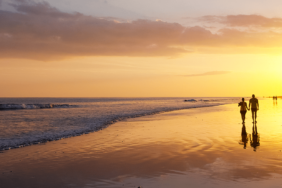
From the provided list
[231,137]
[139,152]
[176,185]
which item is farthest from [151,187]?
[231,137]

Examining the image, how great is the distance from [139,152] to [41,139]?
754 centimetres

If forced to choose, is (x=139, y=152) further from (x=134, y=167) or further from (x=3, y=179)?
(x=3, y=179)

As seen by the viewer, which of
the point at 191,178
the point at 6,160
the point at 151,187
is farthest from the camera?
the point at 6,160

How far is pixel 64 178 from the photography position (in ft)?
24.4

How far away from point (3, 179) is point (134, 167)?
4199 mm

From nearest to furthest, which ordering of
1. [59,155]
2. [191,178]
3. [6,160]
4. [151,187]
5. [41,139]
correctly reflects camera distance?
[151,187] → [191,178] → [6,160] → [59,155] → [41,139]

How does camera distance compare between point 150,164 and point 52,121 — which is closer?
point 150,164

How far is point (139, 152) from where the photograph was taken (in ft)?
34.9

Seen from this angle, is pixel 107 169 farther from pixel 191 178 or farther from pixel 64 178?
pixel 191 178

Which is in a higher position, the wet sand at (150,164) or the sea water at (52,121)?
the wet sand at (150,164)

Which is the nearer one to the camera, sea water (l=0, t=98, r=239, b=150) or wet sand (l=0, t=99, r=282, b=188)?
wet sand (l=0, t=99, r=282, b=188)

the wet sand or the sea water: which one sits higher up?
the wet sand

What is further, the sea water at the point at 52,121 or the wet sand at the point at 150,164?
the sea water at the point at 52,121

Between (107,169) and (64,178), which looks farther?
(107,169)
